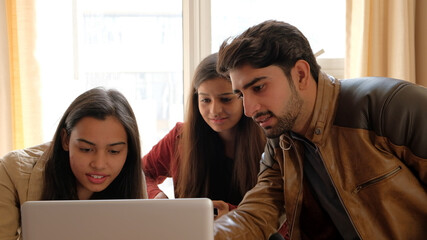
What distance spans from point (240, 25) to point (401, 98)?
1.66m

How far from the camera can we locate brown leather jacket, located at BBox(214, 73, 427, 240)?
138 cm

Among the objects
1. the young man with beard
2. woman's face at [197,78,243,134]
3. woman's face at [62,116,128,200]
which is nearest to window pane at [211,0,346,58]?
woman's face at [197,78,243,134]

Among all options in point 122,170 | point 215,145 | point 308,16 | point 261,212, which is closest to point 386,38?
point 308,16

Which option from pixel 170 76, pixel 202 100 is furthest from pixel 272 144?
pixel 170 76

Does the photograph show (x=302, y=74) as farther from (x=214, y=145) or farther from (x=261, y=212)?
(x=214, y=145)

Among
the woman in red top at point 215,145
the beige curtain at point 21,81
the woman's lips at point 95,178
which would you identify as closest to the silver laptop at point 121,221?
the woman's lips at point 95,178

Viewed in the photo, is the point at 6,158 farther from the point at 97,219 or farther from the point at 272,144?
the point at 272,144

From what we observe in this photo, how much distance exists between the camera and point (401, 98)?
138 centimetres

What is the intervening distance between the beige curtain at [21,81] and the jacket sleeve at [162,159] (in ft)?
2.33

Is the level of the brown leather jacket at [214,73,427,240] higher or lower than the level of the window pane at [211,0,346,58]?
lower

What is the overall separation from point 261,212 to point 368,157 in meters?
0.40

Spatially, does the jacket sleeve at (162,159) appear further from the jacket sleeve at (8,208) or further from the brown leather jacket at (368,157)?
the jacket sleeve at (8,208)

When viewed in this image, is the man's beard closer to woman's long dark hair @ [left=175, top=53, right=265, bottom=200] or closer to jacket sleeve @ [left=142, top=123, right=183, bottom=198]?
woman's long dark hair @ [left=175, top=53, right=265, bottom=200]

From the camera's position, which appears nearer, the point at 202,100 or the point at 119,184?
the point at 119,184
